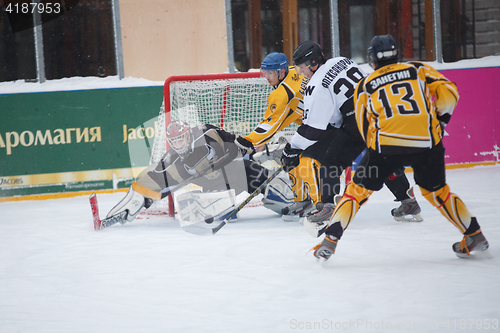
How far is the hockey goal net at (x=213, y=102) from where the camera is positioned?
3.84m

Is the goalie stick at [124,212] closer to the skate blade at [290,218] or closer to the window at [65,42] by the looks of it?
the skate blade at [290,218]

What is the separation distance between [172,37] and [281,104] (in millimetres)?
2426

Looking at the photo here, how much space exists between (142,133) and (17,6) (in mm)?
1835

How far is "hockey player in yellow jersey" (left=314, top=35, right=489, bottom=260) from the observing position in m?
2.05

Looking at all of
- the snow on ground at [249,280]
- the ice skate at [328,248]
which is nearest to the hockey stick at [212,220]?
the snow on ground at [249,280]

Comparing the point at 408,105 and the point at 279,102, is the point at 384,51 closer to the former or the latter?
the point at 408,105

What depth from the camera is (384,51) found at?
2.10 metres

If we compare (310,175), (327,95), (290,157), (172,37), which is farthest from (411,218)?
(172,37)

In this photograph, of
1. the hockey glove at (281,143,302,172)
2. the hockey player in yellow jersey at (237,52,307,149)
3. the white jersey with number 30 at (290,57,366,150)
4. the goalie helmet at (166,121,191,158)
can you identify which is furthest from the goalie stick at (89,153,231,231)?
the white jersey with number 30 at (290,57,366,150)

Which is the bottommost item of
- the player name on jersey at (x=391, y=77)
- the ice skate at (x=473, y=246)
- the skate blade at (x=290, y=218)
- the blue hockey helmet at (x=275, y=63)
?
the skate blade at (x=290, y=218)

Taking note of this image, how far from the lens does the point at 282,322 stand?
1.65 meters

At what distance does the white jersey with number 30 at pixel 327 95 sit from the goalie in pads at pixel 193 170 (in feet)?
2.51

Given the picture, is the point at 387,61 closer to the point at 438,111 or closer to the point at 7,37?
the point at 438,111

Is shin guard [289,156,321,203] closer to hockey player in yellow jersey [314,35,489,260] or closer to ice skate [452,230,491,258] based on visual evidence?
hockey player in yellow jersey [314,35,489,260]
